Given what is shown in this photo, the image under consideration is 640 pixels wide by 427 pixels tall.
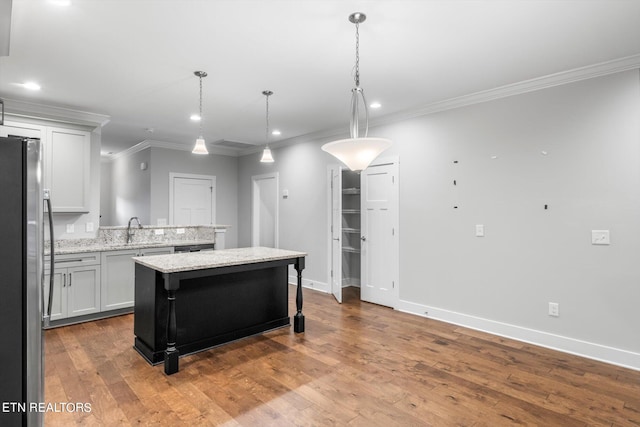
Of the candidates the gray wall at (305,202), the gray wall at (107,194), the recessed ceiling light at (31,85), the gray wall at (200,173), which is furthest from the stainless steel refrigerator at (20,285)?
the gray wall at (107,194)

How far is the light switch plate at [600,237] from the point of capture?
3082mm

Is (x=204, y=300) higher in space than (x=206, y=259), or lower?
lower

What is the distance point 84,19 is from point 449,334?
14.0ft

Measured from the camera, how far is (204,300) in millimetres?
3273

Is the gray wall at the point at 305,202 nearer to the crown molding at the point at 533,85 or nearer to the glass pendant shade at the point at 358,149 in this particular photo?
the crown molding at the point at 533,85

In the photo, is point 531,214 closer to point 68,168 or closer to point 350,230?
point 350,230

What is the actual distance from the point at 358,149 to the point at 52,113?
4257 mm

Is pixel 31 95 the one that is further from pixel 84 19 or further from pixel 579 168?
pixel 579 168

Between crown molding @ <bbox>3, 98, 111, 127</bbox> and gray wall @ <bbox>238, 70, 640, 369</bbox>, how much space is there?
392cm

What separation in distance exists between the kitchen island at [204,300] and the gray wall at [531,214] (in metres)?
1.78

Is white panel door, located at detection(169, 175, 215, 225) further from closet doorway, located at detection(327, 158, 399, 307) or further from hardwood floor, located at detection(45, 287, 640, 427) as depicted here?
hardwood floor, located at detection(45, 287, 640, 427)

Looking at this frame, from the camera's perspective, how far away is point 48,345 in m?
3.38

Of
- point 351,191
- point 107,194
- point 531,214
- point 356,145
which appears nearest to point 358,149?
point 356,145

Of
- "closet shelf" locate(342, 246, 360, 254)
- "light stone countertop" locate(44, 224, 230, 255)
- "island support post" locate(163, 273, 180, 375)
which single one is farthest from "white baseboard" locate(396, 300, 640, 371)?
"light stone countertop" locate(44, 224, 230, 255)
